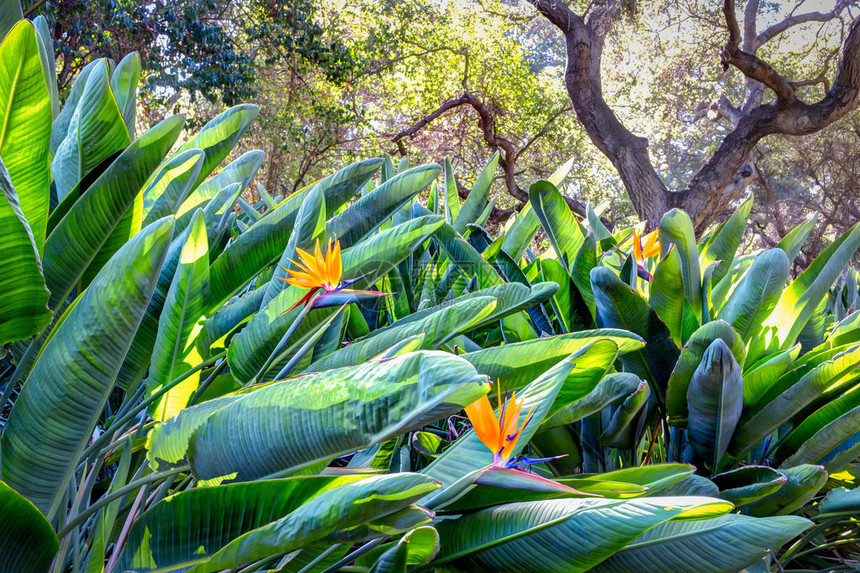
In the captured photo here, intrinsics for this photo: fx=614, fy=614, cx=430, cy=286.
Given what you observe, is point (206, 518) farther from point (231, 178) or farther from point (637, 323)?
point (231, 178)

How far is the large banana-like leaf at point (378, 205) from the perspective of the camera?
0.75m

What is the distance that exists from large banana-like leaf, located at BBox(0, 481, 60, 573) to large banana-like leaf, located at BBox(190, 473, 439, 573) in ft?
0.43

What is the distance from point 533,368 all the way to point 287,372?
0.24 meters

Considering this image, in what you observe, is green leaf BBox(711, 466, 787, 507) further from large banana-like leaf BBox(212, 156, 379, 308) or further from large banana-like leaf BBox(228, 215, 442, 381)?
large banana-like leaf BBox(212, 156, 379, 308)

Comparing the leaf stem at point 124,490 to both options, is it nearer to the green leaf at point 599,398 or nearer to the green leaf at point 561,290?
the green leaf at point 599,398

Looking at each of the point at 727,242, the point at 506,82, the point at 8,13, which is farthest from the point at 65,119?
the point at 506,82

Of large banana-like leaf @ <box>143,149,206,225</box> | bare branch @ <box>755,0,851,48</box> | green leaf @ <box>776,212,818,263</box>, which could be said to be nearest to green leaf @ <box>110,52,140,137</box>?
large banana-like leaf @ <box>143,149,206,225</box>

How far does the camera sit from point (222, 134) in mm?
888

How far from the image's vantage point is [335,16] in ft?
32.2

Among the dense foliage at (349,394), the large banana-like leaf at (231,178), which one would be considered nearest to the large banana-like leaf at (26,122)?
the dense foliage at (349,394)

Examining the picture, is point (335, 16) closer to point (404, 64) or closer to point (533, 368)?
point (404, 64)

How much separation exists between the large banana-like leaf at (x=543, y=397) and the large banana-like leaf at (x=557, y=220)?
449 millimetres

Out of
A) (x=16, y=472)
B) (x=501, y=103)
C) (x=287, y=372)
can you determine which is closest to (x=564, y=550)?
(x=287, y=372)

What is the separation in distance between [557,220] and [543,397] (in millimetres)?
574
